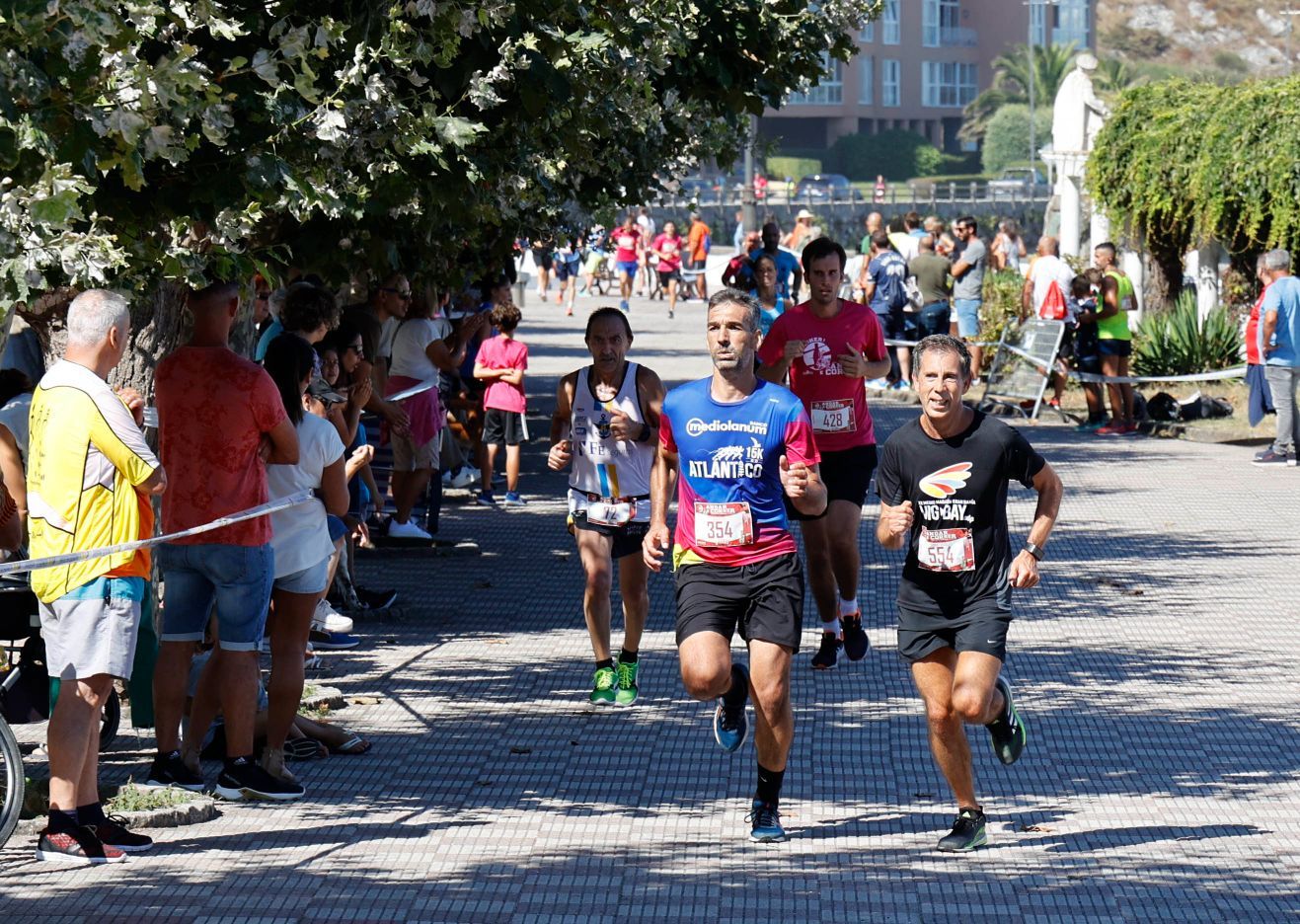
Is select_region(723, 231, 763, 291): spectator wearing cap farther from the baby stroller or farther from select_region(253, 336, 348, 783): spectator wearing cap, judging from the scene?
the baby stroller

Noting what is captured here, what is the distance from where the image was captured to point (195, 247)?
7.77m

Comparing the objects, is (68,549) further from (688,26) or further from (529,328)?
(529,328)

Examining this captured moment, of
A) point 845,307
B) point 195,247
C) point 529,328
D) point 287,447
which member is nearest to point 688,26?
point 845,307

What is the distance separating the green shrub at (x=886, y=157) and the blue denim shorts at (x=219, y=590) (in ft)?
392

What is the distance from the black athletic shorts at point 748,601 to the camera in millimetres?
6582

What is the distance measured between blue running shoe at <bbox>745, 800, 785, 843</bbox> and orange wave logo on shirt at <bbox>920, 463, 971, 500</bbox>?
117cm

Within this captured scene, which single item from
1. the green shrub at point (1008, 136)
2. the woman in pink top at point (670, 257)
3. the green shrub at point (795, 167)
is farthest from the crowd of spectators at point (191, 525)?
the green shrub at point (1008, 136)

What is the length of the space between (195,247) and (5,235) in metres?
2.81

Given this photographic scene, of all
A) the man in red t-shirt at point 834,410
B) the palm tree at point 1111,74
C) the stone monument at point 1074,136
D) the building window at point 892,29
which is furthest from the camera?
the building window at point 892,29

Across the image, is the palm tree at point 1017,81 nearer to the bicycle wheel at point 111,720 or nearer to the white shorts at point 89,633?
the bicycle wheel at point 111,720

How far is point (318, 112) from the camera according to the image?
256 inches

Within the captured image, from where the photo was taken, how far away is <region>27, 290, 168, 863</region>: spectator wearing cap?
20.4 ft

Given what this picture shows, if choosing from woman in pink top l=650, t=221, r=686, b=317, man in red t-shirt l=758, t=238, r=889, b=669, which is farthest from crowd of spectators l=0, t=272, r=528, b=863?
woman in pink top l=650, t=221, r=686, b=317

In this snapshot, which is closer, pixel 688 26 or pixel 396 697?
pixel 396 697
